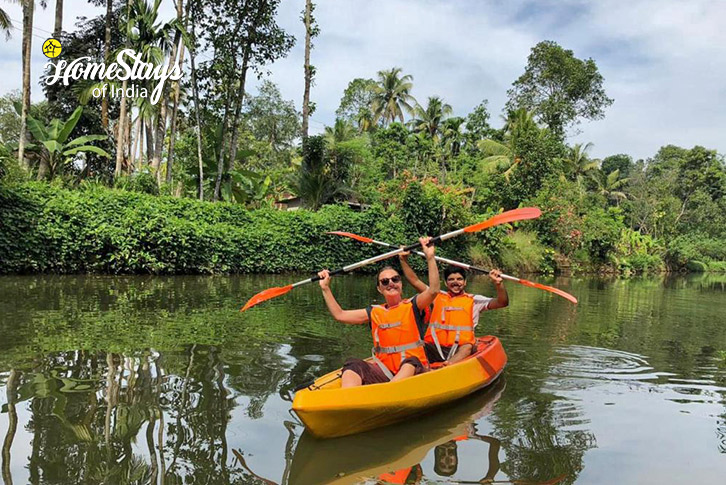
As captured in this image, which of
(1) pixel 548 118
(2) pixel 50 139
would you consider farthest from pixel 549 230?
(2) pixel 50 139

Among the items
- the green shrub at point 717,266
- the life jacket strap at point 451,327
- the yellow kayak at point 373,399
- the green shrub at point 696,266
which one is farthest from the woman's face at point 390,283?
the green shrub at point 717,266


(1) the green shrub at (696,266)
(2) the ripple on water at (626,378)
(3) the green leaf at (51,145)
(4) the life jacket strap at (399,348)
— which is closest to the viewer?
(4) the life jacket strap at (399,348)

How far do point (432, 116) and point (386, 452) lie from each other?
116 feet

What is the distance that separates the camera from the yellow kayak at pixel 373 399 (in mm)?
3734

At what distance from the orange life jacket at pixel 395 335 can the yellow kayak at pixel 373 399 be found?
0.26 meters

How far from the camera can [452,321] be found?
5.38 meters

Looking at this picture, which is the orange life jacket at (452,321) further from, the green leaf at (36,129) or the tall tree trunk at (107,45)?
the tall tree trunk at (107,45)

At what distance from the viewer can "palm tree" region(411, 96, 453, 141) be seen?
1460 inches

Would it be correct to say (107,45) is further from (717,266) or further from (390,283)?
(717,266)

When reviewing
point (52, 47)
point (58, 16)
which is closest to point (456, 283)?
point (58, 16)

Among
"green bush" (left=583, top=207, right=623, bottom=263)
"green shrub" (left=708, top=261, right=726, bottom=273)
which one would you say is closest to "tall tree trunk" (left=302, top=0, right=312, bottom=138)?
"green bush" (left=583, top=207, right=623, bottom=263)

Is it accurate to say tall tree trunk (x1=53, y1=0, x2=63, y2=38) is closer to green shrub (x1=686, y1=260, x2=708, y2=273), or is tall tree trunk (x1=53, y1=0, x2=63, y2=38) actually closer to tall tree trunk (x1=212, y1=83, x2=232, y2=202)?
tall tree trunk (x1=212, y1=83, x2=232, y2=202)

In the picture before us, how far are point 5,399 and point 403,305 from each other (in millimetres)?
3177

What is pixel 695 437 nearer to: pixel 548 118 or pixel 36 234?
pixel 36 234
